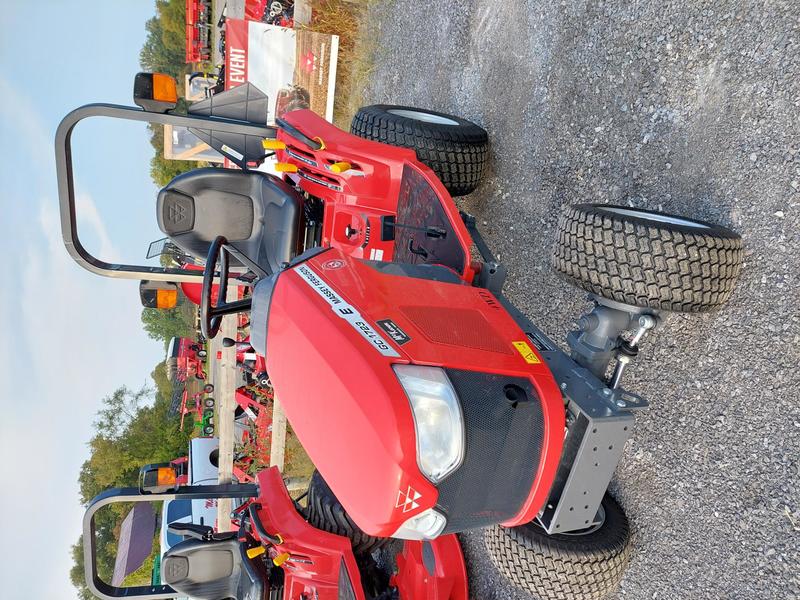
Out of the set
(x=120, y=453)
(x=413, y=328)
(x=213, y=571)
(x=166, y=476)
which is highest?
(x=413, y=328)

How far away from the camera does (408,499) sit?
144 cm

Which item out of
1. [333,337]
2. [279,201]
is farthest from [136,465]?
[333,337]

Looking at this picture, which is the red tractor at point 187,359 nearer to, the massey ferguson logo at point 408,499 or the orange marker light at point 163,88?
the orange marker light at point 163,88

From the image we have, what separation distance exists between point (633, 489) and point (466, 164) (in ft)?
5.90

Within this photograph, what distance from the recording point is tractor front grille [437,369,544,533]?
4.99 ft

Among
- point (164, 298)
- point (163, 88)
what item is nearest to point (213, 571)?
point (164, 298)

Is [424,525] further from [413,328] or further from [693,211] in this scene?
[693,211]

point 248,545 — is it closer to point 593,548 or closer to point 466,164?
point 593,548

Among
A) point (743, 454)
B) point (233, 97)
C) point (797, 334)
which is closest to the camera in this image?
point (797, 334)

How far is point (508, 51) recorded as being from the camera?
3213mm

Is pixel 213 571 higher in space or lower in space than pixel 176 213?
lower

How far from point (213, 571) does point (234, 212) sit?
2.10 meters

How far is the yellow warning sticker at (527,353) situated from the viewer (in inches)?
68.7

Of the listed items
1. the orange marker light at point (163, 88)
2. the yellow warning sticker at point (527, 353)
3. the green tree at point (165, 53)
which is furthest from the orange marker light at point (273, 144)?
the green tree at point (165, 53)
